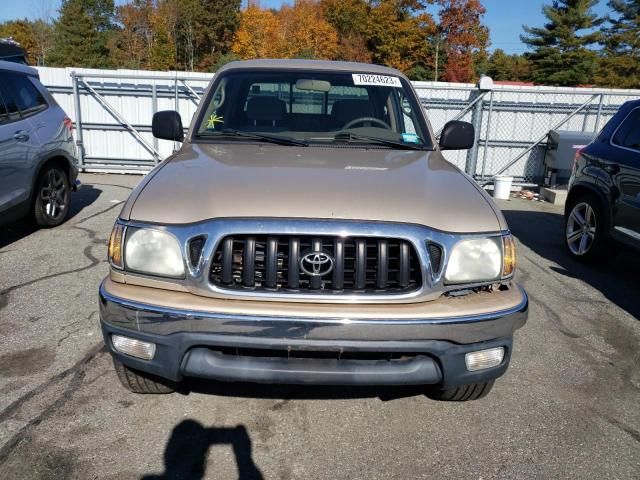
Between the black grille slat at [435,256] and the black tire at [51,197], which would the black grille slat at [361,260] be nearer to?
the black grille slat at [435,256]

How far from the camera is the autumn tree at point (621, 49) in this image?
49031 mm

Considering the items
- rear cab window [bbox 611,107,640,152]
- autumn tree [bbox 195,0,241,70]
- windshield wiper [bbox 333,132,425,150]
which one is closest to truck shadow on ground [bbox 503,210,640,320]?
rear cab window [bbox 611,107,640,152]

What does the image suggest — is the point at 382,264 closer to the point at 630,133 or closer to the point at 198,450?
the point at 198,450

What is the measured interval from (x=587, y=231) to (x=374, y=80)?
132 inches

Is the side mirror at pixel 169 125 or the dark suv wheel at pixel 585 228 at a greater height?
the side mirror at pixel 169 125

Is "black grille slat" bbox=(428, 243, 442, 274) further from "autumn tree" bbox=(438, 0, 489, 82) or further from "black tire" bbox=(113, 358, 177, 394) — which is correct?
"autumn tree" bbox=(438, 0, 489, 82)

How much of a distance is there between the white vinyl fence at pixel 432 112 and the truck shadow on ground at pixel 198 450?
9.15 metres

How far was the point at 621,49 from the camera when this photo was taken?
173 feet

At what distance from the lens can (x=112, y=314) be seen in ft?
7.70

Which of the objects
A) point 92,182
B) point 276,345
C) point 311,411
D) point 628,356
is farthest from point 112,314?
point 92,182

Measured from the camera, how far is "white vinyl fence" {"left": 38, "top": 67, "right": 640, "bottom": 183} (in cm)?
1077

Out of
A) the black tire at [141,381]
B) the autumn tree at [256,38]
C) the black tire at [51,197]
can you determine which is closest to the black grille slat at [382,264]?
the black tire at [141,381]

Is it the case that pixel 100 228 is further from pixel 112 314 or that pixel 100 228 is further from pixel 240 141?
pixel 112 314

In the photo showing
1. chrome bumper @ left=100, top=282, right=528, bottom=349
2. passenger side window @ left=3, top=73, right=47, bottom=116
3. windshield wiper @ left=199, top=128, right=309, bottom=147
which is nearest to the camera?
chrome bumper @ left=100, top=282, right=528, bottom=349
